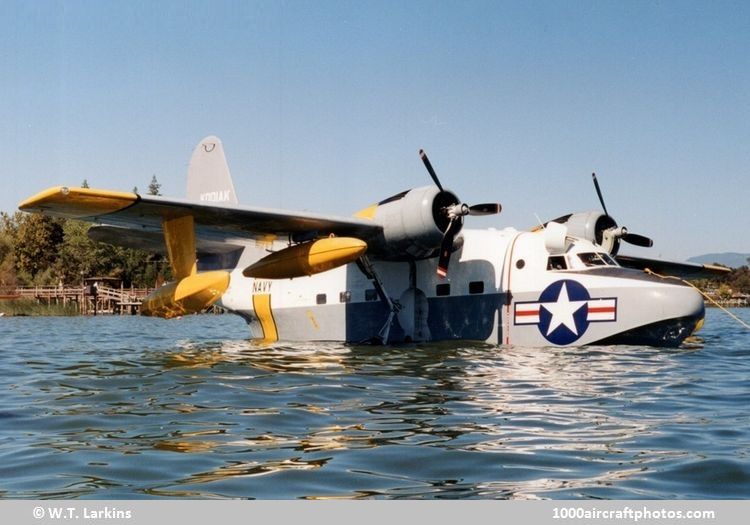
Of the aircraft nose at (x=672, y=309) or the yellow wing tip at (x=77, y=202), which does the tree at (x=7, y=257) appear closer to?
the yellow wing tip at (x=77, y=202)

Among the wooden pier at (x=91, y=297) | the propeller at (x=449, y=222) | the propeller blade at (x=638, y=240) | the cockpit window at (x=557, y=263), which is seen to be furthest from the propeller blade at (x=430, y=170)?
the wooden pier at (x=91, y=297)

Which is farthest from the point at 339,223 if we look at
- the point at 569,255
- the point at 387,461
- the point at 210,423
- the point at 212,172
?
the point at 387,461

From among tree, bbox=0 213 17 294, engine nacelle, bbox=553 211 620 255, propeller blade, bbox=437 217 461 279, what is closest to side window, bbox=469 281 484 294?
propeller blade, bbox=437 217 461 279

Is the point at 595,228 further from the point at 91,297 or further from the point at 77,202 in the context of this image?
the point at 91,297

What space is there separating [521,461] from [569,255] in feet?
33.7

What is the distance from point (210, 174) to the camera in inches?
838

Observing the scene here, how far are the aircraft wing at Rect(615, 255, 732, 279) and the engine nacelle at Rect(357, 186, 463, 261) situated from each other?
6521 mm

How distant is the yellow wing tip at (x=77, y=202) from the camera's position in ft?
43.3

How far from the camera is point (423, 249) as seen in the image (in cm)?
1634

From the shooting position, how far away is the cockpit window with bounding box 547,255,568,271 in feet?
50.9

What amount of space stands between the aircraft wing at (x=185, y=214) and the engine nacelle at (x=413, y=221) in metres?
0.33

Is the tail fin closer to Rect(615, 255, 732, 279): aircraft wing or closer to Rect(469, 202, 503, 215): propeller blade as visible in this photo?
Rect(469, 202, 503, 215): propeller blade

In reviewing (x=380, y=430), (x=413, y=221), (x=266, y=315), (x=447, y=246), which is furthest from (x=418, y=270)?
(x=380, y=430)

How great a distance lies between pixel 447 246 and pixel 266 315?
633 cm
